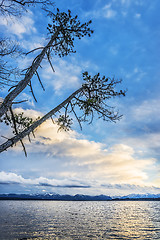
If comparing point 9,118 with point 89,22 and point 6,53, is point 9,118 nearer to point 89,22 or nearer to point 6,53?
point 6,53

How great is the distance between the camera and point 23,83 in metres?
8.52

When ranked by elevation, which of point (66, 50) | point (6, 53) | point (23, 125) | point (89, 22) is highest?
point (89, 22)

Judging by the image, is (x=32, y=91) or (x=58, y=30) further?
(x=58, y=30)

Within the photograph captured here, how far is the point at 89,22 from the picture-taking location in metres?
9.48

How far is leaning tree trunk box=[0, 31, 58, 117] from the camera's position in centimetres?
789

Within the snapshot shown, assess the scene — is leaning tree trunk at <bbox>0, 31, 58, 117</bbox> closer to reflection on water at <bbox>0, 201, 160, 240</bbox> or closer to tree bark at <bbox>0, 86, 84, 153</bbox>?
tree bark at <bbox>0, 86, 84, 153</bbox>

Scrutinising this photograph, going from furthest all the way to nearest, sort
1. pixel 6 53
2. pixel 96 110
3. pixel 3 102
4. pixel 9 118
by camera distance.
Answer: pixel 96 110 < pixel 9 118 < pixel 6 53 < pixel 3 102

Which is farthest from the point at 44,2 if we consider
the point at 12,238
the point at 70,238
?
the point at 12,238

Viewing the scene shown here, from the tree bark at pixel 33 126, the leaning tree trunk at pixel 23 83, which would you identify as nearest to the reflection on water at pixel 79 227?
the tree bark at pixel 33 126

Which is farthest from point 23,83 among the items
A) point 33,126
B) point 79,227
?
point 79,227

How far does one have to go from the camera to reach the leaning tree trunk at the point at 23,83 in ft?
25.9

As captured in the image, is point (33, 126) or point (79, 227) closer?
point (33, 126)

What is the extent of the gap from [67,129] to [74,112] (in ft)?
3.90

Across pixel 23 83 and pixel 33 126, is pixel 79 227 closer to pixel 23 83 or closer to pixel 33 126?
pixel 33 126
